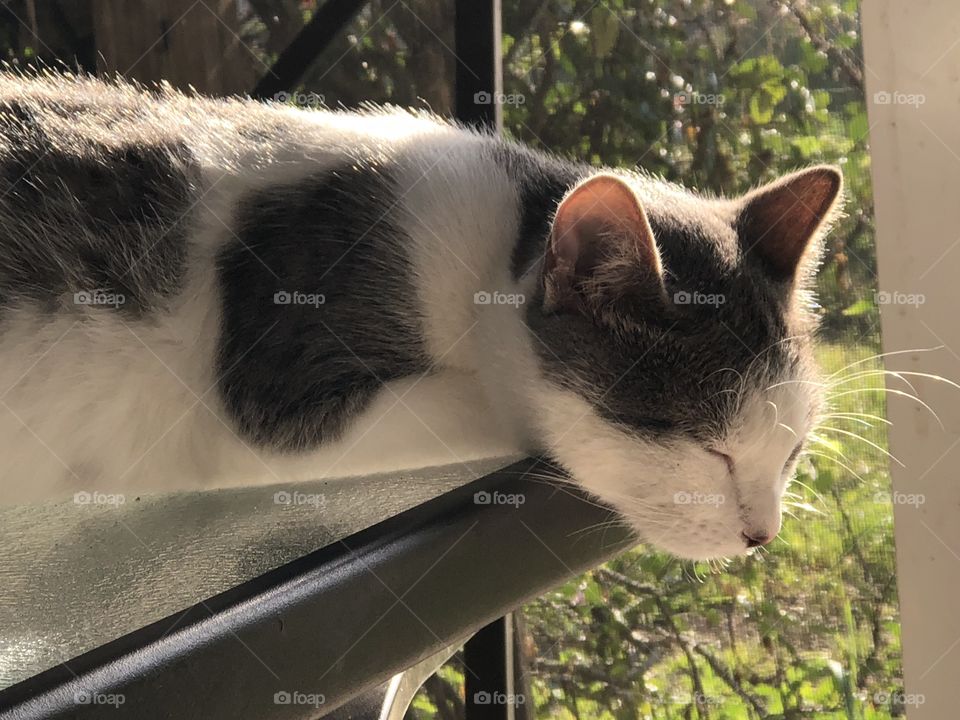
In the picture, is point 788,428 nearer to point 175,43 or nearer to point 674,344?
point 674,344

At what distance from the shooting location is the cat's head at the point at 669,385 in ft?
3.27

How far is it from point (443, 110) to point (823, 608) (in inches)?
52.8

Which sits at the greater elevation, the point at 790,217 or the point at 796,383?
the point at 790,217

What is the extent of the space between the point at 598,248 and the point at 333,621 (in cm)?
55

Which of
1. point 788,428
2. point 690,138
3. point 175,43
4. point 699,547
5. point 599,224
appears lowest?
point 699,547

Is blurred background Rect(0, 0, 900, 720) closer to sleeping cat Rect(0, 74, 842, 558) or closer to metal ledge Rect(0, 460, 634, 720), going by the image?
sleeping cat Rect(0, 74, 842, 558)

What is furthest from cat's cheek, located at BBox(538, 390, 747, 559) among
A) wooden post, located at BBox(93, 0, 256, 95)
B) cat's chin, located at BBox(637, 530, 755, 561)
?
wooden post, located at BBox(93, 0, 256, 95)

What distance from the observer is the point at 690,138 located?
1895 mm

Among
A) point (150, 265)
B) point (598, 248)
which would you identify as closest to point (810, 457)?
point (598, 248)

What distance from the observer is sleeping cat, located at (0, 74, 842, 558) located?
38.9 inches

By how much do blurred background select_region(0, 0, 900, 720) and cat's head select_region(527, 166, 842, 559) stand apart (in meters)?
0.71

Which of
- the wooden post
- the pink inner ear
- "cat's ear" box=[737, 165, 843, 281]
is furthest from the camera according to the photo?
the wooden post

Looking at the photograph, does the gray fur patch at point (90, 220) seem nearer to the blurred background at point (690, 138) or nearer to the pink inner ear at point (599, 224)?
the pink inner ear at point (599, 224)

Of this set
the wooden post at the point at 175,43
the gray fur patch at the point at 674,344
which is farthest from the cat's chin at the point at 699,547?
the wooden post at the point at 175,43
